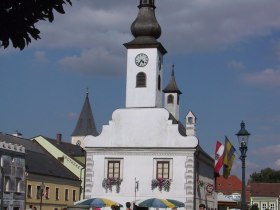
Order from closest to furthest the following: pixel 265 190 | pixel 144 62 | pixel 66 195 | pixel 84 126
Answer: pixel 144 62 < pixel 66 195 < pixel 265 190 < pixel 84 126

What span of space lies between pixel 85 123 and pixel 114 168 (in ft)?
252

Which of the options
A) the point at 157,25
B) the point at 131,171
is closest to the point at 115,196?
the point at 131,171

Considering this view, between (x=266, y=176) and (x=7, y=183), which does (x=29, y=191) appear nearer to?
(x=7, y=183)

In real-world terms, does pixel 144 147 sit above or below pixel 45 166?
above

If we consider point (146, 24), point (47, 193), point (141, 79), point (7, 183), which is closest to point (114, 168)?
point (141, 79)

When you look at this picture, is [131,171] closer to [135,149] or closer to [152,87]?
[135,149]

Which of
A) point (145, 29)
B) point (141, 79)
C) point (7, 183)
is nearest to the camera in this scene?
point (141, 79)

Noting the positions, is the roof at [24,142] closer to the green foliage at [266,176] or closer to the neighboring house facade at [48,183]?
the neighboring house facade at [48,183]

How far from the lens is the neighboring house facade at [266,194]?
381ft

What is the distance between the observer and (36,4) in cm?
884

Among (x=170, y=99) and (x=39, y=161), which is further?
(x=39, y=161)

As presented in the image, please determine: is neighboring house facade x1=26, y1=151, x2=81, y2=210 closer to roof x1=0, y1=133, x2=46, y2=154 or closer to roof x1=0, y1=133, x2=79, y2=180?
roof x1=0, y1=133, x2=79, y2=180

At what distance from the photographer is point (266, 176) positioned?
127m

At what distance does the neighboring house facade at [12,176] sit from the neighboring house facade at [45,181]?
3.61 feet
